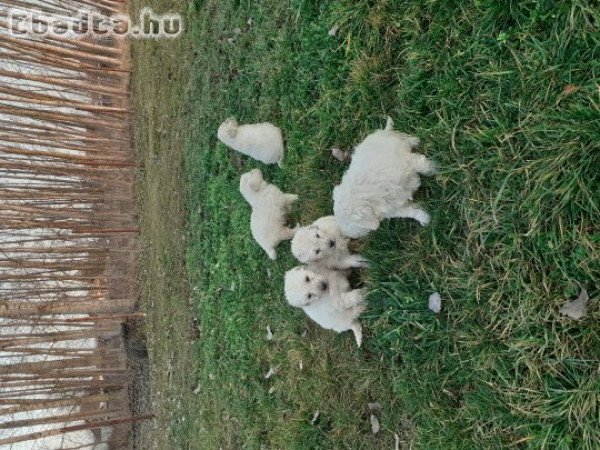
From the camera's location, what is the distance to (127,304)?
25.5 ft

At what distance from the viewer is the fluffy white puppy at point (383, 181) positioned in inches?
112

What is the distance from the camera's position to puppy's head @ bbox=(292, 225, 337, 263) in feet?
10.6

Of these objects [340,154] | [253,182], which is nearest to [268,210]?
[253,182]

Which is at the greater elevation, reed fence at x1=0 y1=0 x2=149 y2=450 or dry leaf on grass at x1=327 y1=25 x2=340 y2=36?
dry leaf on grass at x1=327 y1=25 x2=340 y2=36

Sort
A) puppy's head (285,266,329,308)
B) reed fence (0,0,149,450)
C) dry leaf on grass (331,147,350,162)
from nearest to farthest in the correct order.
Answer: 1. puppy's head (285,266,329,308)
2. dry leaf on grass (331,147,350,162)
3. reed fence (0,0,149,450)

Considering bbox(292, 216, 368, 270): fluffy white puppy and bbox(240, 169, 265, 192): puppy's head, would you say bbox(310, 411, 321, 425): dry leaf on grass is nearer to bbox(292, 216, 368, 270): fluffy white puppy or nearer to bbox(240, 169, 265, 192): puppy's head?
bbox(292, 216, 368, 270): fluffy white puppy

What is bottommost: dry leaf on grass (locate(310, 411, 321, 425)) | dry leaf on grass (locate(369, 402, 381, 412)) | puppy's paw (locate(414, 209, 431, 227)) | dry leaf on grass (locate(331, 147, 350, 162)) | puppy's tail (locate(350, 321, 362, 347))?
dry leaf on grass (locate(310, 411, 321, 425))

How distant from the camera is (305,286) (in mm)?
3209

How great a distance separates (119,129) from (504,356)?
7.29 meters

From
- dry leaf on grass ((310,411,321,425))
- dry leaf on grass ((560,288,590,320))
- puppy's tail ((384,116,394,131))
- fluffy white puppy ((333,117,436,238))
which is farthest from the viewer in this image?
dry leaf on grass ((310,411,321,425))

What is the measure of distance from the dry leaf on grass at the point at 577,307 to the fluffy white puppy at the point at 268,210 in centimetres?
232

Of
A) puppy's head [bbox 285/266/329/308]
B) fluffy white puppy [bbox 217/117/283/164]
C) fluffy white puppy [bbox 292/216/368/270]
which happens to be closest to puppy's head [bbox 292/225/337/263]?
fluffy white puppy [bbox 292/216/368/270]

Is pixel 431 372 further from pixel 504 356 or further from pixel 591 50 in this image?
pixel 591 50

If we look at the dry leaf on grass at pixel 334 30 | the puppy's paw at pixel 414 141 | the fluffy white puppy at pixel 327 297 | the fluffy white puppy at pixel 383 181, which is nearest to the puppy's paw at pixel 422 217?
the fluffy white puppy at pixel 383 181
